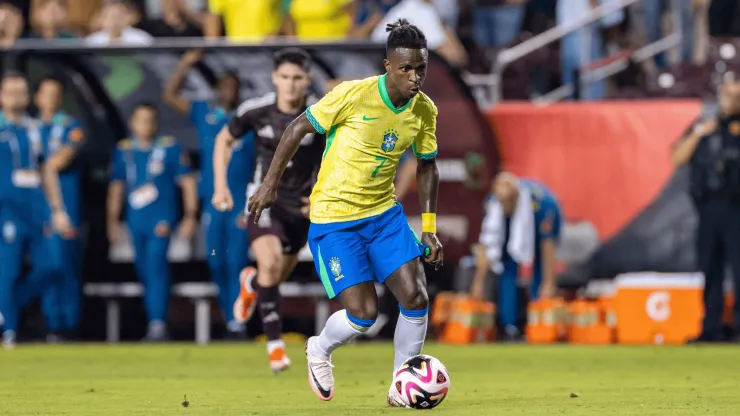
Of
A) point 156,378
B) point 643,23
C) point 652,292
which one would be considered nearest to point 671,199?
point 652,292

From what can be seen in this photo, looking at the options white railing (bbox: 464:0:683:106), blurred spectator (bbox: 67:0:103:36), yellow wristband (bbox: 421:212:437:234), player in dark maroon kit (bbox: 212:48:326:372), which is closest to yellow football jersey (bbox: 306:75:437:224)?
yellow wristband (bbox: 421:212:437:234)

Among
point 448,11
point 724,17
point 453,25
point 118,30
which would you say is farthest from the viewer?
point 724,17

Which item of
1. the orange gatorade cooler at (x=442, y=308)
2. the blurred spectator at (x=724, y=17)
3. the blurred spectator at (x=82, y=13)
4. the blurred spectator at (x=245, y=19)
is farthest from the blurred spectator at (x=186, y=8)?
the blurred spectator at (x=724, y=17)

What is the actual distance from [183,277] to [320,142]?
545 centimetres

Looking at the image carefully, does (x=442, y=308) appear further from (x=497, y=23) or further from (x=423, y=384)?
(x=423, y=384)

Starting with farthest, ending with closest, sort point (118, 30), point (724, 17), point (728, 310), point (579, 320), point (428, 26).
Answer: point (724, 17)
point (428, 26)
point (118, 30)
point (728, 310)
point (579, 320)

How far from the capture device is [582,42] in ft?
65.3

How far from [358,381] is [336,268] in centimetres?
252

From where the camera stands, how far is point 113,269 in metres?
17.9

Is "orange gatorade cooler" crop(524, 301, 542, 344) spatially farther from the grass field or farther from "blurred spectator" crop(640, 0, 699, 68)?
"blurred spectator" crop(640, 0, 699, 68)

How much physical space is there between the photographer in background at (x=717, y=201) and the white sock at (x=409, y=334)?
776 cm

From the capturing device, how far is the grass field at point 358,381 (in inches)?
373

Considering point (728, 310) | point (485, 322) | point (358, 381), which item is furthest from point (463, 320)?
point (358, 381)

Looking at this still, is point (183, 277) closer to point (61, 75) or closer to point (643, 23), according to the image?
point (61, 75)
